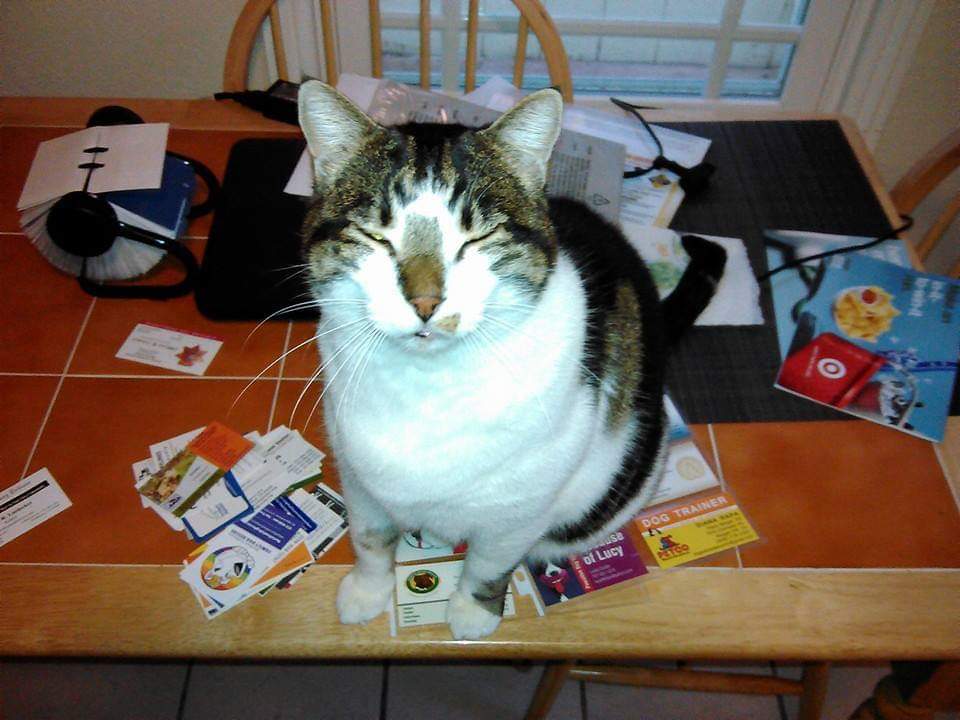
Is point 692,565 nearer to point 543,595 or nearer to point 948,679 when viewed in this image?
point 543,595

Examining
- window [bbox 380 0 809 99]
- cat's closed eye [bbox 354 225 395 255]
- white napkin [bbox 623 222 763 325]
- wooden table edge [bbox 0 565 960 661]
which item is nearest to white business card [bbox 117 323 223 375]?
wooden table edge [bbox 0 565 960 661]

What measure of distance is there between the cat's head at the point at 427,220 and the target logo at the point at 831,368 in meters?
0.69

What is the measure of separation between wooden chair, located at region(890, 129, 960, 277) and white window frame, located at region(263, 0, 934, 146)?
1.64 ft

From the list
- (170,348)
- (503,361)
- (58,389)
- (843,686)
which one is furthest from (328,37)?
(843,686)

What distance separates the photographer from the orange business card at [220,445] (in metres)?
1.16

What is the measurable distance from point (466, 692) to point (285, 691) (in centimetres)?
46

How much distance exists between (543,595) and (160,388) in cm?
75

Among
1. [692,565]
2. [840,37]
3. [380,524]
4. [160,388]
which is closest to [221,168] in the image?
[160,388]

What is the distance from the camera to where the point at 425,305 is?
2.45 ft

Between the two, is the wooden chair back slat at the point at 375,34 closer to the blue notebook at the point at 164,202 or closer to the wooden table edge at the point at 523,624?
the blue notebook at the point at 164,202

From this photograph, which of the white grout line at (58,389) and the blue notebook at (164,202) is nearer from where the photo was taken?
the white grout line at (58,389)

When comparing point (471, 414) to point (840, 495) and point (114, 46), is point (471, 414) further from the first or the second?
point (114, 46)

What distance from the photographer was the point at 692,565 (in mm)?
1073

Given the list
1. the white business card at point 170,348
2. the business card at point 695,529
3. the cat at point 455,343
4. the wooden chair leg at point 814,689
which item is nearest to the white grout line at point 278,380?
the white business card at point 170,348
